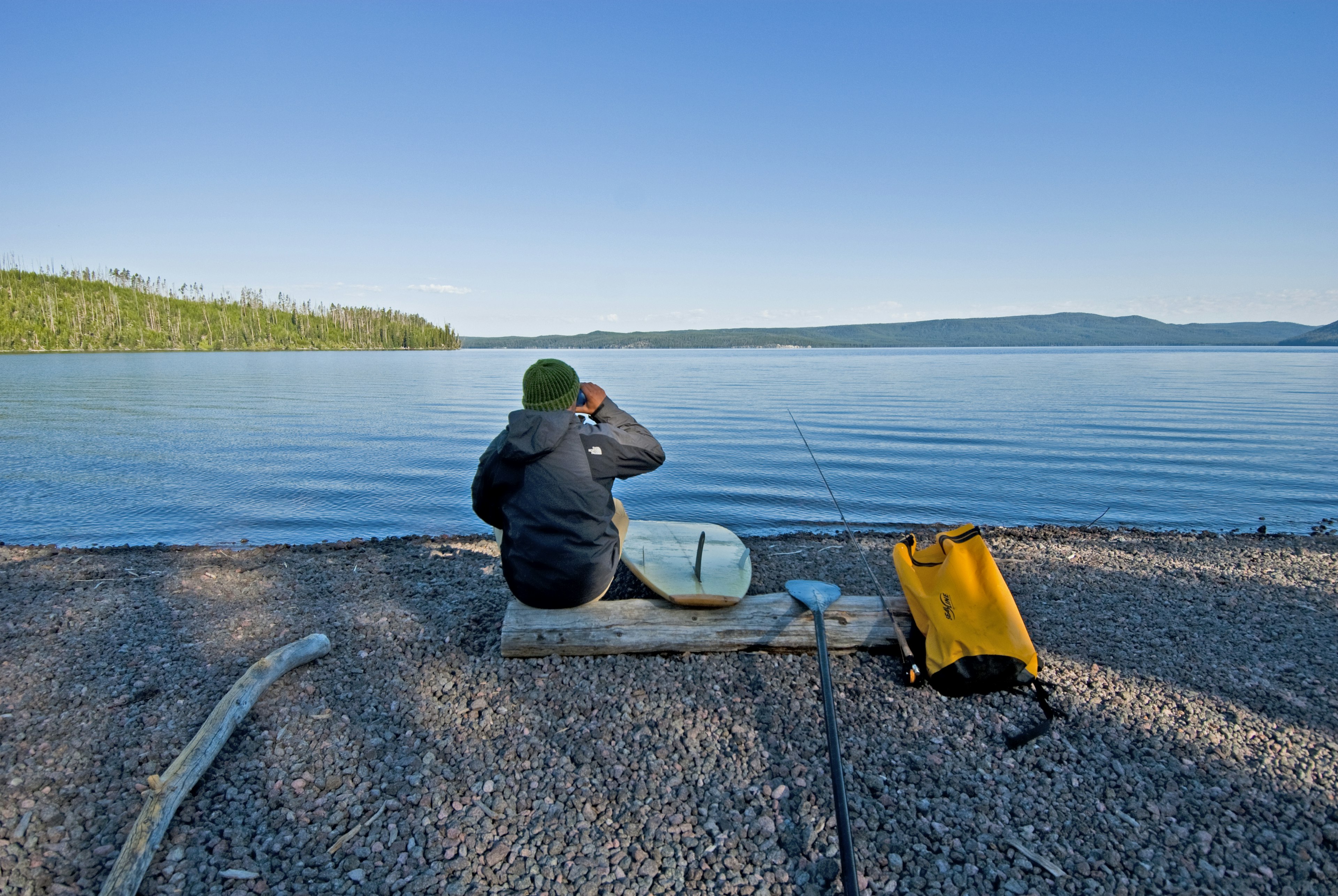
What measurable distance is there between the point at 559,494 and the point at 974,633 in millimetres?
2930

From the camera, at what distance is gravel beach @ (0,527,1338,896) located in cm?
322

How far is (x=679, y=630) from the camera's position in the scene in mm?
5188

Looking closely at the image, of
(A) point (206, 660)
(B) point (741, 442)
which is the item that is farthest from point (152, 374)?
(A) point (206, 660)

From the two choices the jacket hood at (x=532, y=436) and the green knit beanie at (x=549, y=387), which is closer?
the jacket hood at (x=532, y=436)

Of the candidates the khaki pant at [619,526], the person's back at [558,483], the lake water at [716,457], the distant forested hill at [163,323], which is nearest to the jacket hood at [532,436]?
the person's back at [558,483]

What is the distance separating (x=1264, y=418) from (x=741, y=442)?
20.8 m

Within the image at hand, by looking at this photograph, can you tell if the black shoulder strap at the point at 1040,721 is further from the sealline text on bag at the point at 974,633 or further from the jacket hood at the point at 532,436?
the jacket hood at the point at 532,436

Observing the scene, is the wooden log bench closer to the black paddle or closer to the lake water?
the black paddle

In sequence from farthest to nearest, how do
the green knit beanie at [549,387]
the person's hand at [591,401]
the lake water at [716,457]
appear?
the lake water at [716,457]
the person's hand at [591,401]
the green knit beanie at [549,387]

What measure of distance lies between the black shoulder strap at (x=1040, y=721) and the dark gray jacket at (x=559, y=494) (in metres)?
Answer: 2.70

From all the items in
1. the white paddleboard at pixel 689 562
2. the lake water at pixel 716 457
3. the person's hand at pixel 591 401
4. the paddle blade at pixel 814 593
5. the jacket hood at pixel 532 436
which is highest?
the person's hand at pixel 591 401

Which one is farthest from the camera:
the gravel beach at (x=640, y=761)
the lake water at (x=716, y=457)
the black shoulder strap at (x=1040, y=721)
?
the lake water at (x=716, y=457)

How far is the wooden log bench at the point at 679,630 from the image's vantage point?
5109mm

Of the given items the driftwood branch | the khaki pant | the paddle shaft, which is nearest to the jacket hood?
the khaki pant
